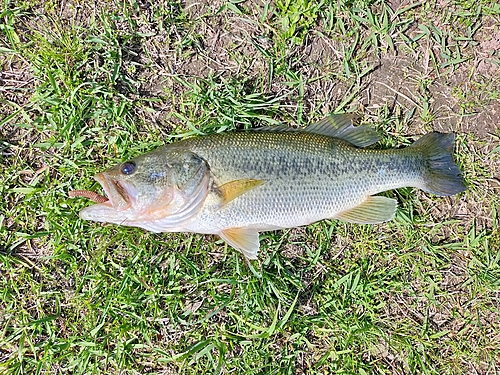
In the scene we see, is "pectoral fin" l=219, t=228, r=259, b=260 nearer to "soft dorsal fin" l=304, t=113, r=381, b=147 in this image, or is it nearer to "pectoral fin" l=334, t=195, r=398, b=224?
"pectoral fin" l=334, t=195, r=398, b=224

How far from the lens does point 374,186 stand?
3.48 meters

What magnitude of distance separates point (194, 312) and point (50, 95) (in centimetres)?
Answer: 229

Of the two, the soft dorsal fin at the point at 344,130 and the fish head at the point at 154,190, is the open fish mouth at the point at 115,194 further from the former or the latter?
the soft dorsal fin at the point at 344,130

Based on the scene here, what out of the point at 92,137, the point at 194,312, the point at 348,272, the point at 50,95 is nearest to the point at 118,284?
the point at 194,312

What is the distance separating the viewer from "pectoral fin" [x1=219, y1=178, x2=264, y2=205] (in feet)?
10.5

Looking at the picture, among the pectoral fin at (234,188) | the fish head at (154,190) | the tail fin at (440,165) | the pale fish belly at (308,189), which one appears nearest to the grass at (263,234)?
the tail fin at (440,165)

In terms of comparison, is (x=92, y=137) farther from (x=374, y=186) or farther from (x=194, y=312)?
(x=374, y=186)

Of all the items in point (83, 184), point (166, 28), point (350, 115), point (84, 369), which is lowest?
point (84, 369)

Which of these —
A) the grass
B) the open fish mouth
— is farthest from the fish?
the grass

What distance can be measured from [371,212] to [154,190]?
5.89ft

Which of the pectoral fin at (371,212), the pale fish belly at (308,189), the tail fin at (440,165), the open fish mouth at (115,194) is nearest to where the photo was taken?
the open fish mouth at (115,194)

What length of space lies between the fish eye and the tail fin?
2.37 meters

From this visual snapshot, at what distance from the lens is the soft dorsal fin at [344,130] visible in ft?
11.8

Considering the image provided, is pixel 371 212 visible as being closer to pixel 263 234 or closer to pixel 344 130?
pixel 344 130
